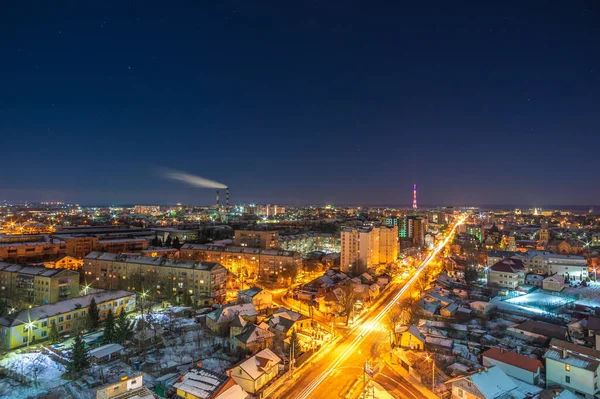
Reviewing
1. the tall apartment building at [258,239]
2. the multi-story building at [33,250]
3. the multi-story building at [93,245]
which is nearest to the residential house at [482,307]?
the tall apartment building at [258,239]

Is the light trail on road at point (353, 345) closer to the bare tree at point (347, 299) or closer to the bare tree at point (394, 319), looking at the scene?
the bare tree at point (394, 319)

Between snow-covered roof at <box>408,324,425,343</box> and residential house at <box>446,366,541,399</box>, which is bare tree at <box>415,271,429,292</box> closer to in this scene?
snow-covered roof at <box>408,324,425,343</box>

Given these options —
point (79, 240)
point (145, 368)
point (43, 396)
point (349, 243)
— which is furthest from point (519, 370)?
point (79, 240)

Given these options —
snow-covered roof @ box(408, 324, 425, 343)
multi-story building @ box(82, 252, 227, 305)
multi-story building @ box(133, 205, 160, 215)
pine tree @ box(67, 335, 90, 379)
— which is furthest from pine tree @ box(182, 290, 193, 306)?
multi-story building @ box(133, 205, 160, 215)

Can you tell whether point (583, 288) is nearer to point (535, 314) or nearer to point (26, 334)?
point (535, 314)

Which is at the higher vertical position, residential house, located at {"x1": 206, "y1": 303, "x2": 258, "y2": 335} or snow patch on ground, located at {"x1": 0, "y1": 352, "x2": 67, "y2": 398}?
residential house, located at {"x1": 206, "y1": 303, "x2": 258, "y2": 335}

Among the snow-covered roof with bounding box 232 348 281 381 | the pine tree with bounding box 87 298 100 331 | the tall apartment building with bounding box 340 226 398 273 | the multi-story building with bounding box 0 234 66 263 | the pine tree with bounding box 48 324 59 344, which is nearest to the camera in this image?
the snow-covered roof with bounding box 232 348 281 381
